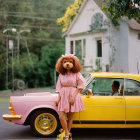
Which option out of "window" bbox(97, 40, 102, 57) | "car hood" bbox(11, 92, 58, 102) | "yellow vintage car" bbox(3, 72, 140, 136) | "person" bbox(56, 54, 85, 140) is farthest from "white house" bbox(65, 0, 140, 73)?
"person" bbox(56, 54, 85, 140)

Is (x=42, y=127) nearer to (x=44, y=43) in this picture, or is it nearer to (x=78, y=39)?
(x=78, y=39)

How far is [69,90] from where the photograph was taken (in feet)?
19.2

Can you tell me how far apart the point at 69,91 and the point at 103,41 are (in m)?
16.2

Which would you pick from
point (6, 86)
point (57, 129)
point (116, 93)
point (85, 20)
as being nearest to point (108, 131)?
point (116, 93)

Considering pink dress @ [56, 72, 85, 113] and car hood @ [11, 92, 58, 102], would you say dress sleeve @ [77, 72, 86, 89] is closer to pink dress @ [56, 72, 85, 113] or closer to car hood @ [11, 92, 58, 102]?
pink dress @ [56, 72, 85, 113]

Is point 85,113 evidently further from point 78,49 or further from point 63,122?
point 78,49

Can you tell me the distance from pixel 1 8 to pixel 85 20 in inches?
703

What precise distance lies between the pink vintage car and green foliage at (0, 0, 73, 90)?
89.8ft

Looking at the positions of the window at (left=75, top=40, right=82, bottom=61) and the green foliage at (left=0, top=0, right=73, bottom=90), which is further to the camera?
the green foliage at (left=0, top=0, right=73, bottom=90)

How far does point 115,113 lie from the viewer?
20.7 feet

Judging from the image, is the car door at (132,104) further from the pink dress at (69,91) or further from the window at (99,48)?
the window at (99,48)

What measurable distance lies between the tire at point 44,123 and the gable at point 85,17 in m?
16.9

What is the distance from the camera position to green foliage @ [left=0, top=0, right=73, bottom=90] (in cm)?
3653

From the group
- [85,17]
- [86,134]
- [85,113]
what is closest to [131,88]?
[85,113]
